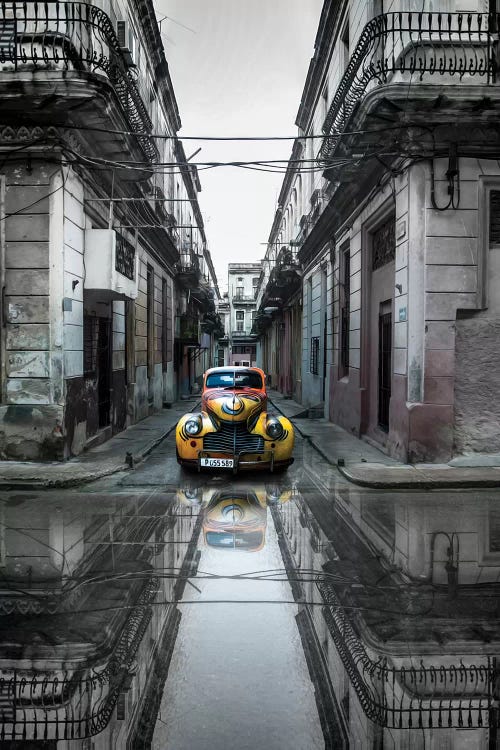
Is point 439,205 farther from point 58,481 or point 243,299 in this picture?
point 243,299

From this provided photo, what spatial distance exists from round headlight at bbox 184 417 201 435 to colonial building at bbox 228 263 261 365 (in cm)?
6176

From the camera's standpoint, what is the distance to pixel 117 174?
39.0 ft

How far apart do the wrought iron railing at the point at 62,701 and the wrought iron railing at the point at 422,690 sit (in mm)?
1265

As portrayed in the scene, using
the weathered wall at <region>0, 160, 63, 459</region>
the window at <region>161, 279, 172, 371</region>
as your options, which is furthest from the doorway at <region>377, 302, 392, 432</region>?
the window at <region>161, 279, 172, 371</region>

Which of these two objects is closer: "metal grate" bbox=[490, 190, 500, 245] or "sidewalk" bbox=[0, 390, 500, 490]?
"sidewalk" bbox=[0, 390, 500, 490]

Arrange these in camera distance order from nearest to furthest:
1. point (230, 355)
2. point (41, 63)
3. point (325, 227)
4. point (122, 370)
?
1. point (41, 63)
2. point (122, 370)
3. point (325, 227)
4. point (230, 355)

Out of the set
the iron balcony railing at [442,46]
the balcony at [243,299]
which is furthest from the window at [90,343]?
the balcony at [243,299]

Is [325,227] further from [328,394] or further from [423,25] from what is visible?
[423,25]

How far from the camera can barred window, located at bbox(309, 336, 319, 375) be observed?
19.3 meters

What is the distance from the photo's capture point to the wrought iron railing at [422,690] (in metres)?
2.65

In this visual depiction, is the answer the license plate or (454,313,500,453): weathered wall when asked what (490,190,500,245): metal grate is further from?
the license plate

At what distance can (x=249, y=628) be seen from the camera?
3.50 meters

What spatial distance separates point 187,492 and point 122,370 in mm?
7439

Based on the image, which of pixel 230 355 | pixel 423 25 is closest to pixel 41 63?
pixel 423 25
